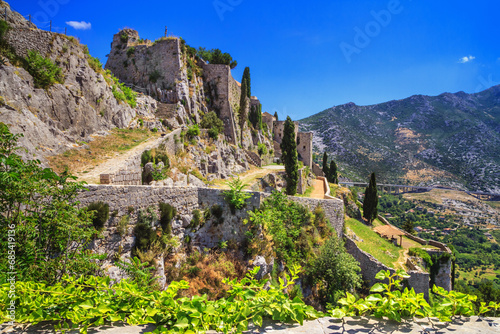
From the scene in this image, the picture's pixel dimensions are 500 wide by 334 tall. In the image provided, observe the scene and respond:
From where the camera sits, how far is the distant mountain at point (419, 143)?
92.6 m

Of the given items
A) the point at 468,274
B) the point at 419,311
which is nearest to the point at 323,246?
the point at 419,311

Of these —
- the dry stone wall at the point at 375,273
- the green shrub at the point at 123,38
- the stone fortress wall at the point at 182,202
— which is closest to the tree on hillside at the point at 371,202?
the dry stone wall at the point at 375,273

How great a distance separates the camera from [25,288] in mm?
2623

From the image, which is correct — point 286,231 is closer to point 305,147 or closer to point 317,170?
point 305,147

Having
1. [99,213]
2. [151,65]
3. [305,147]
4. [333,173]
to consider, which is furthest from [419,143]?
[99,213]

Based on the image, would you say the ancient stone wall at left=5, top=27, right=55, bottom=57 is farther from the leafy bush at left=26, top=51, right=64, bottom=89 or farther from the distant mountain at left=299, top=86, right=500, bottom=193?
the distant mountain at left=299, top=86, right=500, bottom=193

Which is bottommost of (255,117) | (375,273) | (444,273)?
(444,273)

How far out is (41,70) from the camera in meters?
14.2

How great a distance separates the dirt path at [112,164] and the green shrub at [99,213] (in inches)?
162

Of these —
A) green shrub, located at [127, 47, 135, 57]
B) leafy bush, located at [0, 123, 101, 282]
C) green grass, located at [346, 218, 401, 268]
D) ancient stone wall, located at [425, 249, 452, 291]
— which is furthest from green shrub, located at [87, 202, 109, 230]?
green shrub, located at [127, 47, 135, 57]

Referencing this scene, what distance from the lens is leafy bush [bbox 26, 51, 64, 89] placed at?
1399 centimetres

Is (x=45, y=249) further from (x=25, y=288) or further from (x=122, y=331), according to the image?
(x=122, y=331)

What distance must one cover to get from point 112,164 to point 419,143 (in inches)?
4884

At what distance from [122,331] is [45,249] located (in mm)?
3153
